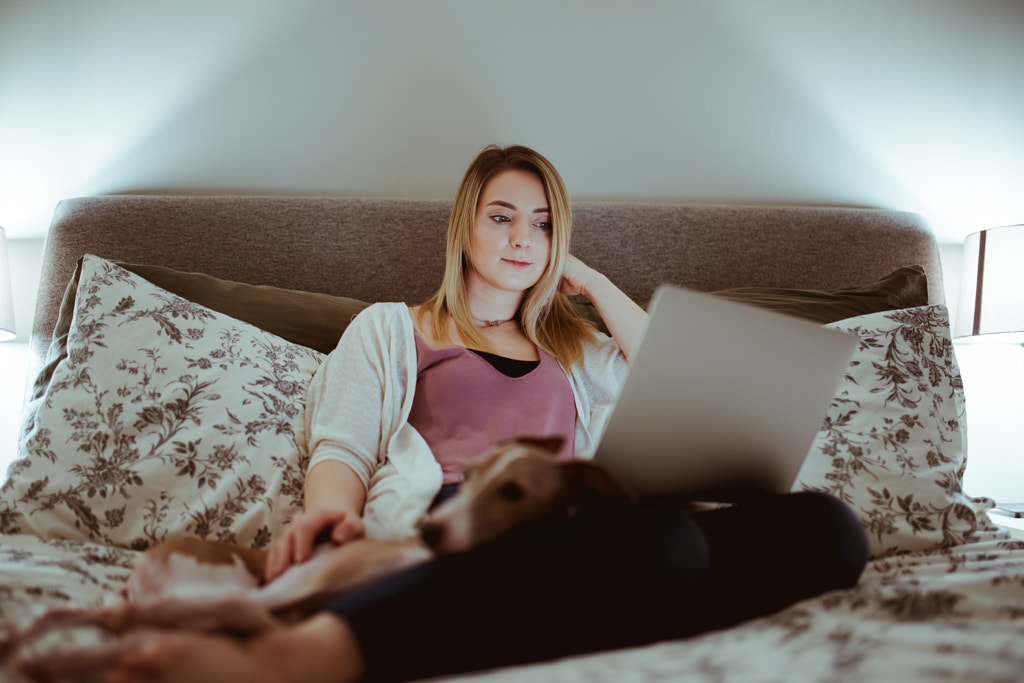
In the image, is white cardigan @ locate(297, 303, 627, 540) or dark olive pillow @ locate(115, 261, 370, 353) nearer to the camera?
white cardigan @ locate(297, 303, 627, 540)

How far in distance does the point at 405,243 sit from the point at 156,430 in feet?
2.51

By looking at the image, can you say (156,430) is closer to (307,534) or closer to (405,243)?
(307,534)

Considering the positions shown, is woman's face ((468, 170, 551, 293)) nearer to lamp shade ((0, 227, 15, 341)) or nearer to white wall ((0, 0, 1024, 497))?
white wall ((0, 0, 1024, 497))

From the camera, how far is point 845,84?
2.02 m

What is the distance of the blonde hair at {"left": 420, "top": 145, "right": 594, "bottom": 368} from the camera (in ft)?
4.47

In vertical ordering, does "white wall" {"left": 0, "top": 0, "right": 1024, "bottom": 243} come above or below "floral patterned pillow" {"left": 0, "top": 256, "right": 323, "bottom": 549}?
above

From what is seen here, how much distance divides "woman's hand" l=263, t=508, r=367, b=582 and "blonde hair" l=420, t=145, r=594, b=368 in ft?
1.95

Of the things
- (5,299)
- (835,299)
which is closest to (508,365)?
(835,299)

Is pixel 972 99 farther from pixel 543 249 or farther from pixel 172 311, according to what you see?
pixel 172 311

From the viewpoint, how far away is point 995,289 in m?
1.78

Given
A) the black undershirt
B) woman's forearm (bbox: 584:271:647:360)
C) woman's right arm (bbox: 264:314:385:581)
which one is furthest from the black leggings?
woman's forearm (bbox: 584:271:647:360)

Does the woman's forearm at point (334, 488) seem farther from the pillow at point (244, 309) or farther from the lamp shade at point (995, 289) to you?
the lamp shade at point (995, 289)

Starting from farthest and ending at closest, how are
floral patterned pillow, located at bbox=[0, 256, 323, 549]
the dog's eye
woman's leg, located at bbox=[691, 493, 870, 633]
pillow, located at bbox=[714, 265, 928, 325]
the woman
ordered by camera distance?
pillow, located at bbox=[714, 265, 928, 325], floral patterned pillow, located at bbox=[0, 256, 323, 549], woman's leg, located at bbox=[691, 493, 870, 633], the dog's eye, the woman

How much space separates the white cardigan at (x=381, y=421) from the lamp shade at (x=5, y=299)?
1.00 metres
